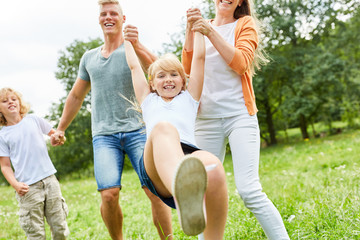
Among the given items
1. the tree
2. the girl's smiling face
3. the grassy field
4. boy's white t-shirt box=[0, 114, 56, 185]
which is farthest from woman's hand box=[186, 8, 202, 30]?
the tree

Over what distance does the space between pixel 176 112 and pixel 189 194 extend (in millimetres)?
861

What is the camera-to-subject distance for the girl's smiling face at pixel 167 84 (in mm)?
2869

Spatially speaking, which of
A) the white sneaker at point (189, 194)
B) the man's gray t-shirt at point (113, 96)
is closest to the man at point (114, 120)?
the man's gray t-shirt at point (113, 96)

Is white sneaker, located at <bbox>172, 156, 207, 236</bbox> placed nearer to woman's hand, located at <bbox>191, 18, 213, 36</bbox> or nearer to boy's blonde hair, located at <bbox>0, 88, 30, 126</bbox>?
woman's hand, located at <bbox>191, 18, 213, 36</bbox>

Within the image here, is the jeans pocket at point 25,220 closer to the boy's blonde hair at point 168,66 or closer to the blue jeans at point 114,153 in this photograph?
the blue jeans at point 114,153

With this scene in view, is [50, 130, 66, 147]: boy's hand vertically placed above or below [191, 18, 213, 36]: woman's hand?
below

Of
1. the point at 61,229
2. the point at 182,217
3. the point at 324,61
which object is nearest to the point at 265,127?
the point at 324,61

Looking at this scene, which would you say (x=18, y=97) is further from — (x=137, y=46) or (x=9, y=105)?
(x=137, y=46)

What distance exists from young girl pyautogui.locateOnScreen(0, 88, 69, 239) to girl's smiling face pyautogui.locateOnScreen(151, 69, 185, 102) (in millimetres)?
1724

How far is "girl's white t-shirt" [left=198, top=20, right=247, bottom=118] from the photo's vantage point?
290cm

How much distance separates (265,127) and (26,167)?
69.9 ft

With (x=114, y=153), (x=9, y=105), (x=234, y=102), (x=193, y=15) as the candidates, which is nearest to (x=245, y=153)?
(x=234, y=102)

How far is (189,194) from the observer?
198 cm

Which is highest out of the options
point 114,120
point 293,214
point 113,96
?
point 113,96
